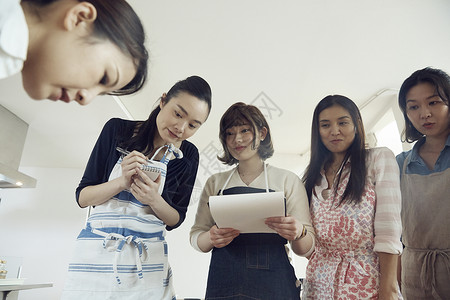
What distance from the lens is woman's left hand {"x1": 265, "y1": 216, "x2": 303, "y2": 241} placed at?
938 millimetres

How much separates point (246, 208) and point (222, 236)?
0.55 ft

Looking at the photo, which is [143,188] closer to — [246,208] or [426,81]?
[246,208]

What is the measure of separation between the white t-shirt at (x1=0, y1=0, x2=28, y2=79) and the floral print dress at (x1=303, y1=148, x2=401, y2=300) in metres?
0.96

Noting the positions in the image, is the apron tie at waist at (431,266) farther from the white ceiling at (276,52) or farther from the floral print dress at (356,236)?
the white ceiling at (276,52)

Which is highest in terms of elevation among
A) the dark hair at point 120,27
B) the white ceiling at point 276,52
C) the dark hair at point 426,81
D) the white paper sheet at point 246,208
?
the white ceiling at point 276,52

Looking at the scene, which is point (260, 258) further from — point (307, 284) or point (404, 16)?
point (404, 16)

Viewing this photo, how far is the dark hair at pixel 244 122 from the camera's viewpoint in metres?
1.25

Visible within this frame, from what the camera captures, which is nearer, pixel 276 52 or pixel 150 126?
pixel 150 126

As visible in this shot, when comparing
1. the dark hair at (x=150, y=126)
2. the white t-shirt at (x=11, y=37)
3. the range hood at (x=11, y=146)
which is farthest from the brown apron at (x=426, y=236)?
the range hood at (x=11, y=146)

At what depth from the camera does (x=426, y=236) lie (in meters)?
1.10

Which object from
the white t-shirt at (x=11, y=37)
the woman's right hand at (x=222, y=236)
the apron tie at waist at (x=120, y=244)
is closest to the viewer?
the white t-shirt at (x=11, y=37)

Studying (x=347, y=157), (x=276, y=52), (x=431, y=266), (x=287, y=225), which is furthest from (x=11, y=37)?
(x=276, y=52)

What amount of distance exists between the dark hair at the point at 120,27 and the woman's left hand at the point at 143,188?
398 millimetres

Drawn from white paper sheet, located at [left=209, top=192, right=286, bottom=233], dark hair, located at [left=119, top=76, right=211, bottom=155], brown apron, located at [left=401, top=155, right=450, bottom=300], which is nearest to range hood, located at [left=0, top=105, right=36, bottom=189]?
dark hair, located at [left=119, top=76, right=211, bottom=155]
